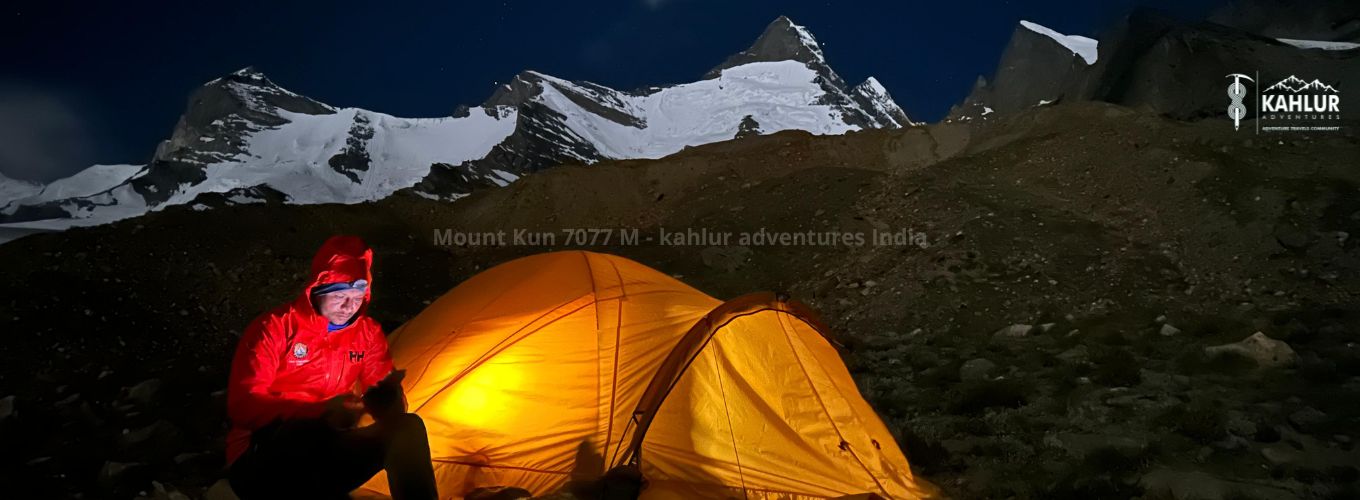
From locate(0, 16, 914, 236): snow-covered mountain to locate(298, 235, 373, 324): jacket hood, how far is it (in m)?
72.8

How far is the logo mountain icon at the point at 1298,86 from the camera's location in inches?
749

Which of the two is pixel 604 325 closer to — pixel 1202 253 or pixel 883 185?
pixel 1202 253

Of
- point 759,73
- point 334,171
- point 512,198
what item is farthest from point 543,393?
point 759,73

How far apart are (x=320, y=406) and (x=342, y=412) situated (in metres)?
0.18

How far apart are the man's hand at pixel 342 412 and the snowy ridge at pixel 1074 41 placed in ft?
186

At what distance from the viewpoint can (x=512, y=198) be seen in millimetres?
23703

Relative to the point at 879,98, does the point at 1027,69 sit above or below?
below

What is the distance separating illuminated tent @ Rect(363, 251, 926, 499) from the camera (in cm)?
509

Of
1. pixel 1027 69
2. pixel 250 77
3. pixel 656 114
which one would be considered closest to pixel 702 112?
pixel 656 114

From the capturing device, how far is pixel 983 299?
11.0m

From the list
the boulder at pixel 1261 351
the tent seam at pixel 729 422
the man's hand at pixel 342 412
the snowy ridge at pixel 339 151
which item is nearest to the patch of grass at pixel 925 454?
the tent seam at pixel 729 422

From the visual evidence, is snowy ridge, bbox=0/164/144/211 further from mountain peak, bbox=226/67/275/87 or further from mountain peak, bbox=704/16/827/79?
mountain peak, bbox=704/16/827/79

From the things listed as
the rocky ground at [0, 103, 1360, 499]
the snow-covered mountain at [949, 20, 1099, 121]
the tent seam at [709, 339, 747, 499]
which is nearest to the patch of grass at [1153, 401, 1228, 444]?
the rocky ground at [0, 103, 1360, 499]

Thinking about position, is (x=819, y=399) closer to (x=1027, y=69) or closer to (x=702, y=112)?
(x=1027, y=69)
